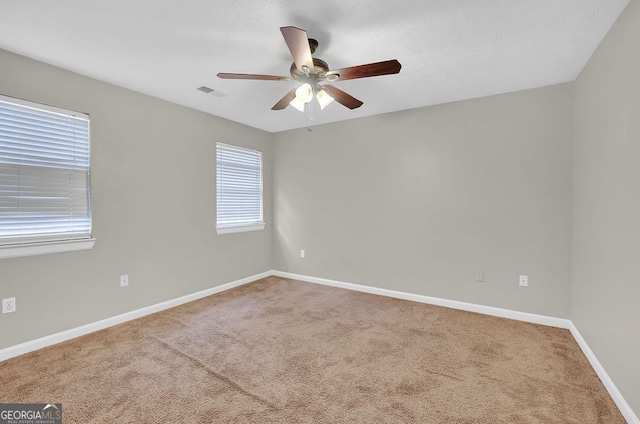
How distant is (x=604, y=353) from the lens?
6.66ft

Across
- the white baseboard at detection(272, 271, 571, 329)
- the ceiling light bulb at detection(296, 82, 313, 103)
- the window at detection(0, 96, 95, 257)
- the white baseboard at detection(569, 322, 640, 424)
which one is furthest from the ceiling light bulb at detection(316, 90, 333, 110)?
the white baseboard at detection(569, 322, 640, 424)

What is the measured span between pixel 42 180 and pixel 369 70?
2848mm

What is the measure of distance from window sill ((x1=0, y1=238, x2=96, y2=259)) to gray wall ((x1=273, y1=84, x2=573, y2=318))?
2.67 m

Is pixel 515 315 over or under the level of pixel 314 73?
under

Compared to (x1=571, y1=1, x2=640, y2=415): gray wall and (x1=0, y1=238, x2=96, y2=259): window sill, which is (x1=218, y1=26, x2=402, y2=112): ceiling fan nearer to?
(x1=571, y1=1, x2=640, y2=415): gray wall

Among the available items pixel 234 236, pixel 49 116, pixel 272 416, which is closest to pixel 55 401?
pixel 272 416

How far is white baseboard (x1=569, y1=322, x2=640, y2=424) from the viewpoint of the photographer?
5.39 feet

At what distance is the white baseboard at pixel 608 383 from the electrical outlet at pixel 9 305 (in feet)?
14.0

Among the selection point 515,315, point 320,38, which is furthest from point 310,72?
point 515,315

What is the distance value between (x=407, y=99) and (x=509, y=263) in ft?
7.04

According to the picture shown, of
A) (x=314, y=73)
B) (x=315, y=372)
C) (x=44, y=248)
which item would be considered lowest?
(x=315, y=372)

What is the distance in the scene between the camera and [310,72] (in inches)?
81.4

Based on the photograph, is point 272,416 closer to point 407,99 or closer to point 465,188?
point 465,188

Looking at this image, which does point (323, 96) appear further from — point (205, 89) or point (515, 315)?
point (515, 315)
